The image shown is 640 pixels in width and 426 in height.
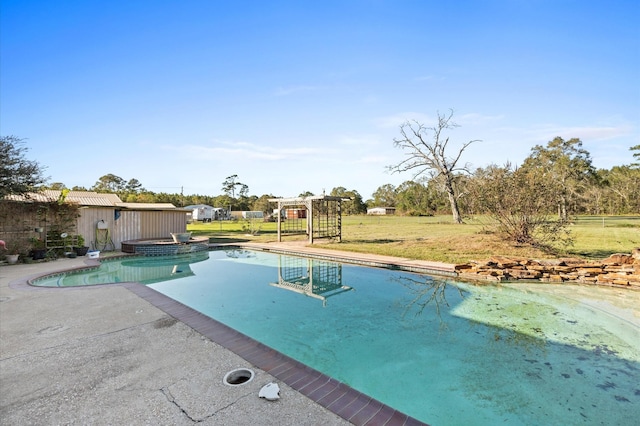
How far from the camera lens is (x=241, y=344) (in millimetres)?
3414

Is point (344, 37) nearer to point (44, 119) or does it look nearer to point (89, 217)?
point (89, 217)

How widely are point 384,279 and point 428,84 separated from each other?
9.10 meters

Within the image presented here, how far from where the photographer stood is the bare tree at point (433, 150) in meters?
26.9

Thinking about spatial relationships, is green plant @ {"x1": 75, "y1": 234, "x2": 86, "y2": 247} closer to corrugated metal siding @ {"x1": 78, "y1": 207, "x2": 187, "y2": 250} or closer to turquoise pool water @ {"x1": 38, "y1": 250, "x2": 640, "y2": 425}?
corrugated metal siding @ {"x1": 78, "y1": 207, "x2": 187, "y2": 250}

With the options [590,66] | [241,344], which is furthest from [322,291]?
[590,66]

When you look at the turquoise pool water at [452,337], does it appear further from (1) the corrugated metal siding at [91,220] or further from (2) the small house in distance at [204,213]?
(2) the small house in distance at [204,213]

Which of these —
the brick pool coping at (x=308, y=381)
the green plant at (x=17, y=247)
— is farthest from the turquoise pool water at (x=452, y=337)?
the green plant at (x=17, y=247)

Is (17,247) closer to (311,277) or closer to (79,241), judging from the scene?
(79,241)

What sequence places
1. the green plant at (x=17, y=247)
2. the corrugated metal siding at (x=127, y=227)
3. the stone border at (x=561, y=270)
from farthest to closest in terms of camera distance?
the corrugated metal siding at (x=127, y=227) < the green plant at (x=17, y=247) < the stone border at (x=561, y=270)

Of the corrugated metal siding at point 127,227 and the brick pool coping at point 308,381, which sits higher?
the corrugated metal siding at point 127,227

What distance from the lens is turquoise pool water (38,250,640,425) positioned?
2824 mm


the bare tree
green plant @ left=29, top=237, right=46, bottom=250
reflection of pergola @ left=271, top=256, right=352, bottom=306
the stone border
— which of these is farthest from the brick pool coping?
the bare tree

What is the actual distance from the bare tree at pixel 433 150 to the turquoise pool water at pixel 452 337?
868 inches

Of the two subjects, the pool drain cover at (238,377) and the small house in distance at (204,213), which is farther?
the small house in distance at (204,213)
